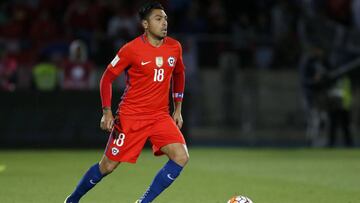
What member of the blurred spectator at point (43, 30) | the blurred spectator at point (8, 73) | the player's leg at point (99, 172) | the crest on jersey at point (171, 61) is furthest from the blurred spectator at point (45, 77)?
the crest on jersey at point (171, 61)

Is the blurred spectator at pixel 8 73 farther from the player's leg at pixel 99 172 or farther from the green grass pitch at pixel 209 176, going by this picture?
the player's leg at pixel 99 172

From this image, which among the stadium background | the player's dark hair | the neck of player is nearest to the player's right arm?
the neck of player

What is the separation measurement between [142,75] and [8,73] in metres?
11.4

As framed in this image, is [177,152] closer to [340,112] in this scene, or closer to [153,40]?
[153,40]

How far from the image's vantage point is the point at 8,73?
802 inches

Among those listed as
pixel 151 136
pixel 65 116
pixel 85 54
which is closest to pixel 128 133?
pixel 151 136

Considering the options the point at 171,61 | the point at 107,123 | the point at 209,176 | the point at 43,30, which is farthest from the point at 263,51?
the point at 107,123

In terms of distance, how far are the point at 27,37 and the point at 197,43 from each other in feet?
12.9

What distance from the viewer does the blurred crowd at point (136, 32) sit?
20.6 metres

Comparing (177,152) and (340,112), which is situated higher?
(177,152)

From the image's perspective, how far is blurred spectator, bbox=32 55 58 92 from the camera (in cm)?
2019

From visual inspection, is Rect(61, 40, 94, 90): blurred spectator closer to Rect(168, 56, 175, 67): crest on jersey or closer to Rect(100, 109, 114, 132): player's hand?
Rect(168, 56, 175, 67): crest on jersey

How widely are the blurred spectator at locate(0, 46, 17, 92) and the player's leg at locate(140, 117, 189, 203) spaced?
11.1 m

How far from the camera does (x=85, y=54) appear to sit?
847 inches
